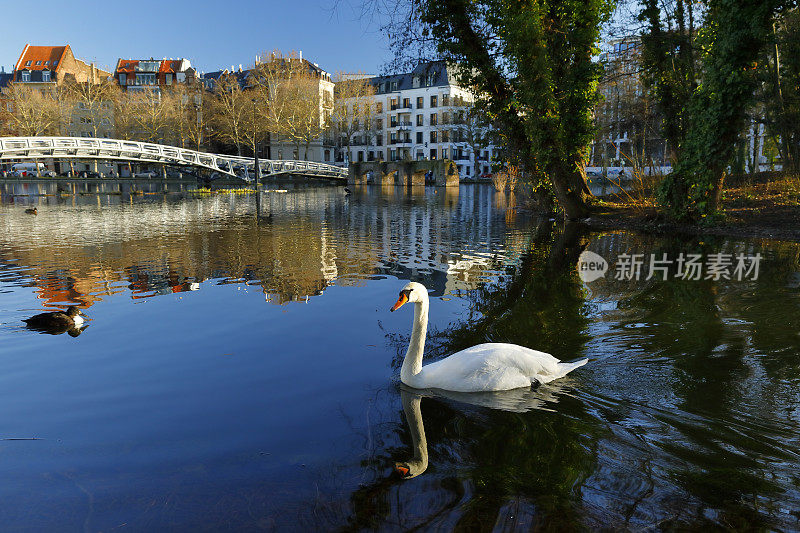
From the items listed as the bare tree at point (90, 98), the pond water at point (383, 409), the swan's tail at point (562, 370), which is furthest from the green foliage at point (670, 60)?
the bare tree at point (90, 98)

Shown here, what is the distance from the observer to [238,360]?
6.03 meters

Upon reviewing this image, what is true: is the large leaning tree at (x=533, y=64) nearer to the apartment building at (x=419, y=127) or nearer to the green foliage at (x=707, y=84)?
the green foliage at (x=707, y=84)

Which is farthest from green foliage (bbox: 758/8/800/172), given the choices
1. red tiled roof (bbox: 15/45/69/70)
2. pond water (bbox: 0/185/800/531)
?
red tiled roof (bbox: 15/45/69/70)

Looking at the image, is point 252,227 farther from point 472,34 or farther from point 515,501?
point 515,501

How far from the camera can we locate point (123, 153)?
40.5m

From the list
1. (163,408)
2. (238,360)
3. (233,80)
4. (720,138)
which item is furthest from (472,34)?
(233,80)

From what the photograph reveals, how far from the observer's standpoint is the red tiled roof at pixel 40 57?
3098 inches

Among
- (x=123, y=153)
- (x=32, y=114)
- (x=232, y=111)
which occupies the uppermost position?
(x=32, y=114)

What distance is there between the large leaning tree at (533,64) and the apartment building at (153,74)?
73656mm

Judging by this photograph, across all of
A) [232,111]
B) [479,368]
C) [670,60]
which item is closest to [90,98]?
[232,111]

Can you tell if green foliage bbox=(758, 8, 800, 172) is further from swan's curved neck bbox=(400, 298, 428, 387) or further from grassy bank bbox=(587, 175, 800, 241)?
swan's curved neck bbox=(400, 298, 428, 387)

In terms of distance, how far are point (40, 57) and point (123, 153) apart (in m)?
55.3

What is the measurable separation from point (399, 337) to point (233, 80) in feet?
220

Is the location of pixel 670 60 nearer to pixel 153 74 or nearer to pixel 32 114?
pixel 32 114
